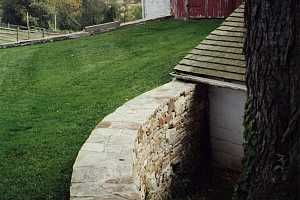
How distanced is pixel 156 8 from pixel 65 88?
39.8 feet

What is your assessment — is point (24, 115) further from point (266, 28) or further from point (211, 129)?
point (266, 28)

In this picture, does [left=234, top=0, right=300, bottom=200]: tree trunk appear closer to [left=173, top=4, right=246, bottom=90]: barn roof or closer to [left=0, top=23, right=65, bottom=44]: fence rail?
[left=173, top=4, right=246, bottom=90]: barn roof

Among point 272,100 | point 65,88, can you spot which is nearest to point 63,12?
point 65,88

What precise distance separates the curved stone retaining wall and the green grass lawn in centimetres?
96

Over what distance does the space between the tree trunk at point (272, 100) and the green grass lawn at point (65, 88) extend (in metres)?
2.49

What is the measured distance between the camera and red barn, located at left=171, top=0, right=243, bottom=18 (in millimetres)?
18656

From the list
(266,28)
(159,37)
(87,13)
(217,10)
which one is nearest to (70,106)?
(266,28)

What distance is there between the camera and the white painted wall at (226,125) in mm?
8547

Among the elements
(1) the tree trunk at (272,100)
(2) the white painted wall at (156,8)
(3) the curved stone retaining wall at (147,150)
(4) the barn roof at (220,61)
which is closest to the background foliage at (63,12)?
(2) the white painted wall at (156,8)

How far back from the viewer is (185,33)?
17016 mm

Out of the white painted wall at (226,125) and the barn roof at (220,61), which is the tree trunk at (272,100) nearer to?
the barn roof at (220,61)

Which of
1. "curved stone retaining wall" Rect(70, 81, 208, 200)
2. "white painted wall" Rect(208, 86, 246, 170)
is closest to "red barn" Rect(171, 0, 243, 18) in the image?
"white painted wall" Rect(208, 86, 246, 170)

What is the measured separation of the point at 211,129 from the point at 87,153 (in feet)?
11.8

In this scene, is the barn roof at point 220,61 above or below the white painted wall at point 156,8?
below
